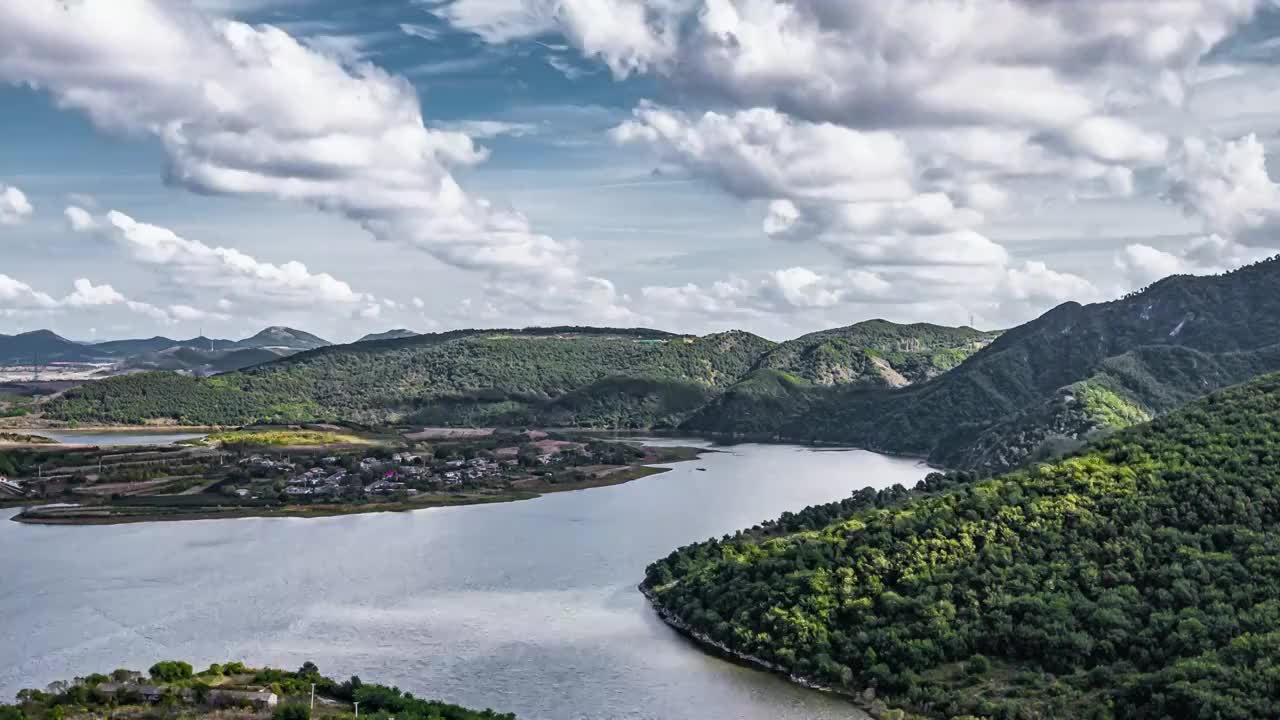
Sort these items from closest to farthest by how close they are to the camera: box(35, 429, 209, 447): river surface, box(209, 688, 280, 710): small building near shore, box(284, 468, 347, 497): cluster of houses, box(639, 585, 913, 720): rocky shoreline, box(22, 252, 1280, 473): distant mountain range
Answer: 1. box(209, 688, 280, 710): small building near shore
2. box(639, 585, 913, 720): rocky shoreline
3. box(284, 468, 347, 497): cluster of houses
4. box(22, 252, 1280, 473): distant mountain range
5. box(35, 429, 209, 447): river surface

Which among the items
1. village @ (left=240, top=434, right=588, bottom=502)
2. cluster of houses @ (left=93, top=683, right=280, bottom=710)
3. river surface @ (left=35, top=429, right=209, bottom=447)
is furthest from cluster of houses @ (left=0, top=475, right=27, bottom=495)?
cluster of houses @ (left=93, top=683, right=280, bottom=710)

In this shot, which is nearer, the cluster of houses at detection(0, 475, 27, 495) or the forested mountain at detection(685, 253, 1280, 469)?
the cluster of houses at detection(0, 475, 27, 495)

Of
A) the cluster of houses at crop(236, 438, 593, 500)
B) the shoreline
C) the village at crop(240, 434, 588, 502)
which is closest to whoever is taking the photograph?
the shoreline

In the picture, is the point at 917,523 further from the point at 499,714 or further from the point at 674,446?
the point at 674,446

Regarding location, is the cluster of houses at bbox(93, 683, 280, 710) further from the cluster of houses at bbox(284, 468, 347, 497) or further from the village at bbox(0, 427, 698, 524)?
the cluster of houses at bbox(284, 468, 347, 497)

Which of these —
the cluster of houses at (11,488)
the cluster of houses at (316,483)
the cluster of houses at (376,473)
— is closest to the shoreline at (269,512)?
the cluster of houses at (11,488)

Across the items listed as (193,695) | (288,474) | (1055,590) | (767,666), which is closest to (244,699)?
(193,695)

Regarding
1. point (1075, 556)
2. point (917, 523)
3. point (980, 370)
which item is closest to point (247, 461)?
point (917, 523)
